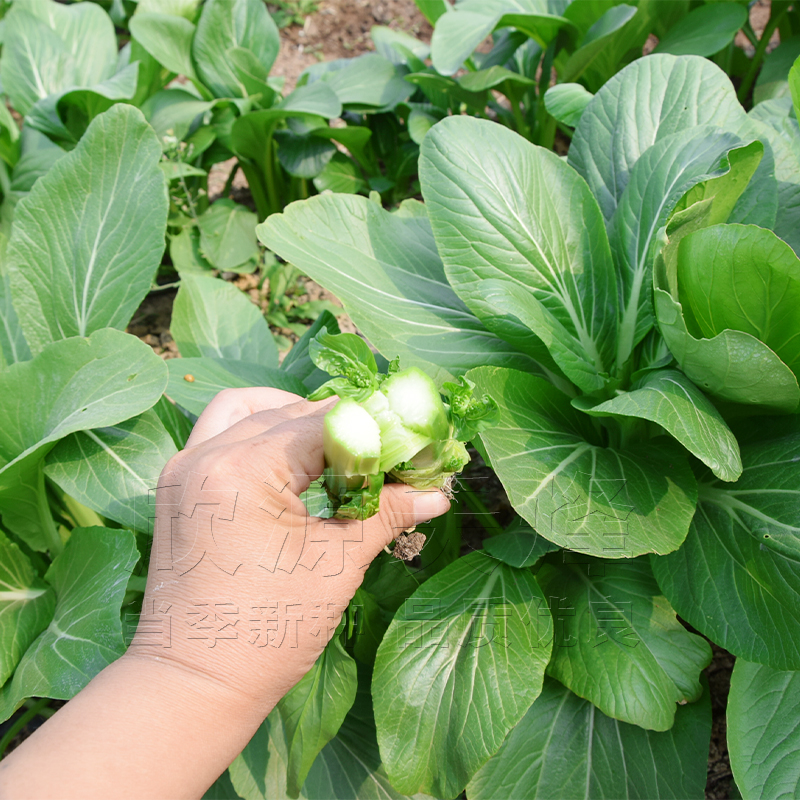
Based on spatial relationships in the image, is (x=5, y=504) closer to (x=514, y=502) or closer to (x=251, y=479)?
(x=251, y=479)

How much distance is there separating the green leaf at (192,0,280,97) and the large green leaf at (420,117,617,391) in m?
1.98

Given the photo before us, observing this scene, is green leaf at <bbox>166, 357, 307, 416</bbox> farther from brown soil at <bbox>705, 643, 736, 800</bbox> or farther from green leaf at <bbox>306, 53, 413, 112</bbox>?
green leaf at <bbox>306, 53, 413, 112</bbox>

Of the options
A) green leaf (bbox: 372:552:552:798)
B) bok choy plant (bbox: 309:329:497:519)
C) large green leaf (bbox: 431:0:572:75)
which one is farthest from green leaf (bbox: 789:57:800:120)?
large green leaf (bbox: 431:0:572:75)

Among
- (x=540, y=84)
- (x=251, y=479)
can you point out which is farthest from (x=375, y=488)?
(x=540, y=84)

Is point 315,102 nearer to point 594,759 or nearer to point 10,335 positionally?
point 10,335

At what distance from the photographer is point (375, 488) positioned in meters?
1.10

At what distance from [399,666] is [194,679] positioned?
522 mm

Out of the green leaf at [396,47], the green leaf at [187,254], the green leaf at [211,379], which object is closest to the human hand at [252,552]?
the green leaf at [211,379]

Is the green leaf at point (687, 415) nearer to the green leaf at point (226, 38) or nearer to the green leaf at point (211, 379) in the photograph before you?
the green leaf at point (211, 379)

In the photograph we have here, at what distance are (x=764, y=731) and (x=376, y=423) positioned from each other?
1.14 metres

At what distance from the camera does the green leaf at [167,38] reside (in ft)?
9.99

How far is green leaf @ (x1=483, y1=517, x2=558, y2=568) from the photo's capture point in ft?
5.04

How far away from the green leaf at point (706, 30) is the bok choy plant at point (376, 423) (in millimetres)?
2435

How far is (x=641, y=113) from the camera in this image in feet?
5.99
